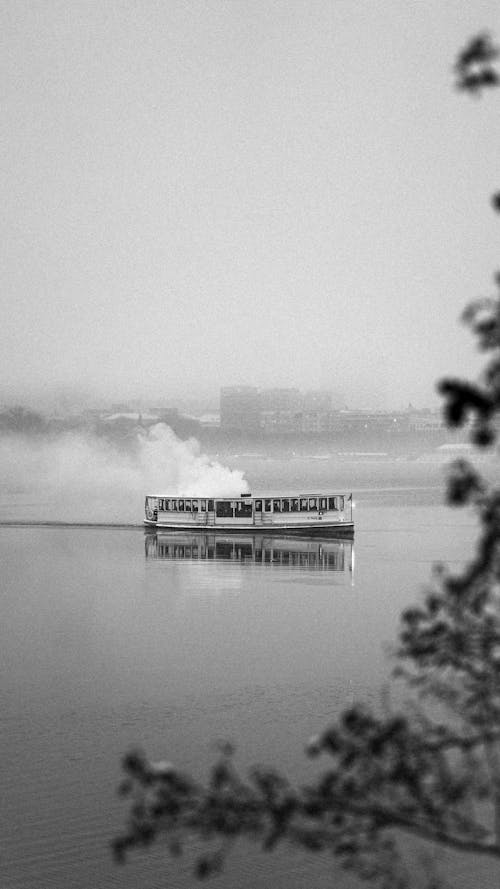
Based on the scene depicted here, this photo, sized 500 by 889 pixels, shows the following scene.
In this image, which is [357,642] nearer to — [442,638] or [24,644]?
[24,644]

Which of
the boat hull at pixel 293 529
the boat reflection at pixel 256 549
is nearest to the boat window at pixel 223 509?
the boat hull at pixel 293 529

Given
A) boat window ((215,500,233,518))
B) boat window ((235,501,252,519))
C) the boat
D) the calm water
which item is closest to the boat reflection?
the calm water

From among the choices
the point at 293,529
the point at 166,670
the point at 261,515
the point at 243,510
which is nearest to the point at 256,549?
the point at 293,529

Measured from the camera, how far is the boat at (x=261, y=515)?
6812 cm

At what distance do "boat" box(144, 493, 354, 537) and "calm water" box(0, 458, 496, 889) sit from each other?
3639mm

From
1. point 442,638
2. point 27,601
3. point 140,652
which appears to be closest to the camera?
point 442,638

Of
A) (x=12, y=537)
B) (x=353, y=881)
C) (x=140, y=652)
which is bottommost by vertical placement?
(x=353, y=881)

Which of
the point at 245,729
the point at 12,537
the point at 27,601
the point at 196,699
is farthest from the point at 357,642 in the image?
the point at 12,537

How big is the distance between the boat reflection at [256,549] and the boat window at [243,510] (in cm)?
141

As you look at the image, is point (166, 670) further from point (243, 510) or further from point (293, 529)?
point (243, 510)

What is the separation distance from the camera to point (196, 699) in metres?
26.5

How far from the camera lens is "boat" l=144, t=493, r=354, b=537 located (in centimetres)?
6812

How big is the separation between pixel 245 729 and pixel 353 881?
7.34 metres

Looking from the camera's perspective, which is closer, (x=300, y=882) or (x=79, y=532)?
(x=300, y=882)
